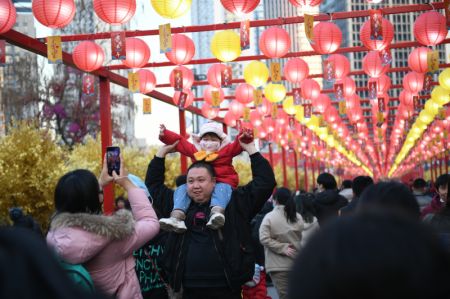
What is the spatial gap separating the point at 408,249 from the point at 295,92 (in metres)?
15.4

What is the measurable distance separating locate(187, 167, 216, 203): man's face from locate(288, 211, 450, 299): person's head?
3.36 metres

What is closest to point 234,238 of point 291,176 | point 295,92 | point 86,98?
point 295,92

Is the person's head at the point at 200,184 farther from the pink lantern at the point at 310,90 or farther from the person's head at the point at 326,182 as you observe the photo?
the pink lantern at the point at 310,90

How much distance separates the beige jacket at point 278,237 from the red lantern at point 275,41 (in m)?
4.56

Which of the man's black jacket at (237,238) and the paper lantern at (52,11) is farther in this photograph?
the paper lantern at (52,11)

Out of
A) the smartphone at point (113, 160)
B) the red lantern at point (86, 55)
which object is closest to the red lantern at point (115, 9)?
the red lantern at point (86, 55)

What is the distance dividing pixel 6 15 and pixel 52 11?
0.59m

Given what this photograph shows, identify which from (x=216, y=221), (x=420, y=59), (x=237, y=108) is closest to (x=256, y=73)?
(x=420, y=59)

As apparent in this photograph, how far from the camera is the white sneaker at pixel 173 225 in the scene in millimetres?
4477

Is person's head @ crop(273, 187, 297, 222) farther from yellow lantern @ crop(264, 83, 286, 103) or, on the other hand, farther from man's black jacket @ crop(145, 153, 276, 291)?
yellow lantern @ crop(264, 83, 286, 103)

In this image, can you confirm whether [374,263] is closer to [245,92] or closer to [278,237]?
[278,237]

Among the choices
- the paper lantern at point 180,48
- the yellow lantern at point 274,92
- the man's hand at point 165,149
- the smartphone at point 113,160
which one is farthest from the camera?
the yellow lantern at point 274,92

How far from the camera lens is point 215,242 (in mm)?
4480

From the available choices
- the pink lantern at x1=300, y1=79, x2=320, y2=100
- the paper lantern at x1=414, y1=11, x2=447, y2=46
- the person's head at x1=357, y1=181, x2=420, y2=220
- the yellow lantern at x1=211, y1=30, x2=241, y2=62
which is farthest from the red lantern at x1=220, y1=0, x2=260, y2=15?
the pink lantern at x1=300, y1=79, x2=320, y2=100
